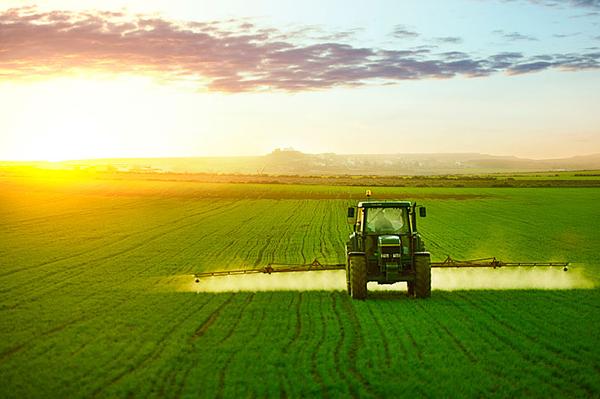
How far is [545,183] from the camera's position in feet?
304

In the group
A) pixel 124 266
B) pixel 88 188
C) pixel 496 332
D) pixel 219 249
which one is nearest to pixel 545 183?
pixel 88 188

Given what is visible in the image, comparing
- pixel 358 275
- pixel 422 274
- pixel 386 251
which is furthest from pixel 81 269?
pixel 422 274

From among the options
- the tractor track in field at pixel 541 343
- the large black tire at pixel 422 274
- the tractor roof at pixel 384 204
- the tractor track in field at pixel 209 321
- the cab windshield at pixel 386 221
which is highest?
the tractor roof at pixel 384 204

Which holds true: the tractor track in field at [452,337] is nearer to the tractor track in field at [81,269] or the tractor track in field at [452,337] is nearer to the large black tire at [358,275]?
the large black tire at [358,275]

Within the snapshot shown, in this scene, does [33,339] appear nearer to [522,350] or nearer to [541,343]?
[522,350]

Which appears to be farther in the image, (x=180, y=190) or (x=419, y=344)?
(x=180, y=190)

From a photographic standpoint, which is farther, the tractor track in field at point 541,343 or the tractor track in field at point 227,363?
the tractor track in field at point 541,343

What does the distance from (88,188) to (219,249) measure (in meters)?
52.2

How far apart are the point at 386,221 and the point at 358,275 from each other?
178 cm

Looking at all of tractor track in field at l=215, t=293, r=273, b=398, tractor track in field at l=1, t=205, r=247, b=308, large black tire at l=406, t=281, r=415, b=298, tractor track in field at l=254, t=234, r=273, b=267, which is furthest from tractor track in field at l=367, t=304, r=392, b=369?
tractor track in field at l=254, t=234, r=273, b=267

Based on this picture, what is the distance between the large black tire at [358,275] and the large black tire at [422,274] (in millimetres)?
1311

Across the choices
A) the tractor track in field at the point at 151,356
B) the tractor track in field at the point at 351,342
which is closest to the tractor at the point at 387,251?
the tractor track in field at the point at 351,342

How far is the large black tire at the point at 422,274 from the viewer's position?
17203 mm

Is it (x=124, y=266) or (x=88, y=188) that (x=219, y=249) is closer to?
(x=124, y=266)
